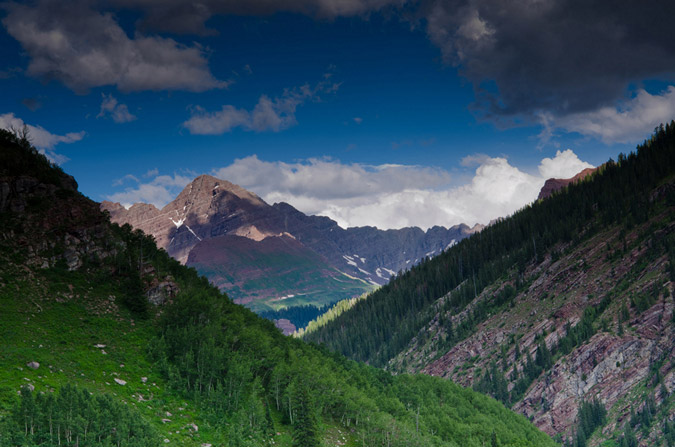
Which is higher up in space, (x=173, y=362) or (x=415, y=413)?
(x=173, y=362)

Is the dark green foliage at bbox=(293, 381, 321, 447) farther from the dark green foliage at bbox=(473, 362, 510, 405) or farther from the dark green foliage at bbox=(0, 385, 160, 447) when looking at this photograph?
the dark green foliage at bbox=(473, 362, 510, 405)

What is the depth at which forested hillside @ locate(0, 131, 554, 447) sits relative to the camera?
57312 millimetres

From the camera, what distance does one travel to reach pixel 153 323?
274 ft

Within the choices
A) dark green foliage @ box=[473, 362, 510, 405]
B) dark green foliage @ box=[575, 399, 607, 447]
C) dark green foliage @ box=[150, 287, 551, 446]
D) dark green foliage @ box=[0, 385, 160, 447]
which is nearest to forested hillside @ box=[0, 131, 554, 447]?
dark green foliage @ box=[0, 385, 160, 447]

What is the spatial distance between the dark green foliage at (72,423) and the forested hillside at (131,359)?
129 millimetres

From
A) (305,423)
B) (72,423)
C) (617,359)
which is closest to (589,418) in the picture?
(617,359)

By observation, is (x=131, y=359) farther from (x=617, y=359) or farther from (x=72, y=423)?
(x=617, y=359)

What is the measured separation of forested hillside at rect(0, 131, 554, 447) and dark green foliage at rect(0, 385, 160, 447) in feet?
0.42

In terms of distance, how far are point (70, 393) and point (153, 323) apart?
2779 centimetres

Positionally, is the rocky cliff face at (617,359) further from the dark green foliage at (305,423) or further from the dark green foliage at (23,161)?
the dark green foliage at (23,161)

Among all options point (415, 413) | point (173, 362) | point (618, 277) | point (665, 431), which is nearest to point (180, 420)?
point (173, 362)

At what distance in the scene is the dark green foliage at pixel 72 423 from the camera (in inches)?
2016

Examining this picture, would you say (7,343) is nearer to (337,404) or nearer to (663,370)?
(337,404)

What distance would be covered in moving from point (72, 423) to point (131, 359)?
849 inches
